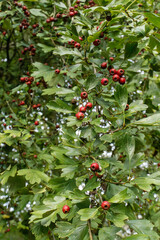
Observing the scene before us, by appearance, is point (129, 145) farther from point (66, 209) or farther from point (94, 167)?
point (66, 209)

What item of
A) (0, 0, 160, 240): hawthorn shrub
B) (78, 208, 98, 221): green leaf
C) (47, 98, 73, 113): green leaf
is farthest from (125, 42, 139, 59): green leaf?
(78, 208, 98, 221): green leaf

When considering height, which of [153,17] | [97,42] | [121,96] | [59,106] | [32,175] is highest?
[153,17]

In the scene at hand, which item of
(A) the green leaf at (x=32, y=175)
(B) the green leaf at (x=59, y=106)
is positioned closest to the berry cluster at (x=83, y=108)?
(B) the green leaf at (x=59, y=106)

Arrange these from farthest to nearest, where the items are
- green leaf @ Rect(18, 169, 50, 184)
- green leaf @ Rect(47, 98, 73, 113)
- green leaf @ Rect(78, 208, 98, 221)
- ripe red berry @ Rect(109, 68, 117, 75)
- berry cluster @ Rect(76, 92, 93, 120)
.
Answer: green leaf @ Rect(18, 169, 50, 184) → ripe red berry @ Rect(109, 68, 117, 75) → green leaf @ Rect(47, 98, 73, 113) → berry cluster @ Rect(76, 92, 93, 120) → green leaf @ Rect(78, 208, 98, 221)

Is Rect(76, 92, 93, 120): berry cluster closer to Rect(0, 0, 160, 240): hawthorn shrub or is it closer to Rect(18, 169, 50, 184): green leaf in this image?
Rect(0, 0, 160, 240): hawthorn shrub

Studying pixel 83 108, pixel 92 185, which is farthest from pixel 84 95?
pixel 92 185

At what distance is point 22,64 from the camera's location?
11.4 ft

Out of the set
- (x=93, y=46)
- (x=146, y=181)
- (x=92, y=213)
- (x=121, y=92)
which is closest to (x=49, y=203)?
(x=92, y=213)

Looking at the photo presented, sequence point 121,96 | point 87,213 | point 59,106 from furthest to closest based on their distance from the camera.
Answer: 1. point 59,106
2. point 121,96
3. point 87,213

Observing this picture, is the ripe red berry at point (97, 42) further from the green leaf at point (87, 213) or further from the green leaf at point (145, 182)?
the green leaf at point (87, 213)

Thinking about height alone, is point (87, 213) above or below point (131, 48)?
below

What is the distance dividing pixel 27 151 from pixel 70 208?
1189 mm

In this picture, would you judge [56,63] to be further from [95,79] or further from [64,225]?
[64,225]

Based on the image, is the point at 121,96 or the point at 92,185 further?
the point at 121,96
